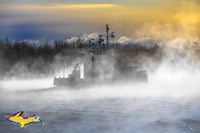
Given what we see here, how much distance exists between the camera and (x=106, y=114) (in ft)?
111

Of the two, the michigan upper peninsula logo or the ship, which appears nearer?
the michigan upper peninsula logo

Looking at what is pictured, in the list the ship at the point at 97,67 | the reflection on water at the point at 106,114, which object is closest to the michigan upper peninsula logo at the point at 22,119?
the reflection on water at the point at 106,114

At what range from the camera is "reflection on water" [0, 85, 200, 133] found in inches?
1086

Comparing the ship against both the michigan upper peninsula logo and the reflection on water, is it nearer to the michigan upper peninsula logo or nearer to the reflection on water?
the reflection on water

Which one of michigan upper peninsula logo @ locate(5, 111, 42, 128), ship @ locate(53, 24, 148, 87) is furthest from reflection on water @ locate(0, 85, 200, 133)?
ship @ locate(53, 24, 148, 87)

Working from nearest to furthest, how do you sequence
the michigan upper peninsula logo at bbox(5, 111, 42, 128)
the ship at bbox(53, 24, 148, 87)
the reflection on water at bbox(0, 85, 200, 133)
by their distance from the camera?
the reflection on water at bbox(0, 85, 200, 133) → the michigan upper peninsula logo at bbox(5, 111, 42, 128) → the ship at bbox(53, 24, 148, 87)

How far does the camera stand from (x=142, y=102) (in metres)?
43.0

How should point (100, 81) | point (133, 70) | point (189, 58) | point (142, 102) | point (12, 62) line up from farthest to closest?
point (189, 58) → point (12, 62) → point (133, 70) → point (100, 81) → point (142, 102)

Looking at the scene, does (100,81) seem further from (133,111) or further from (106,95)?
(133,111)

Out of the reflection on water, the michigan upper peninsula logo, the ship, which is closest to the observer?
the reflection on water

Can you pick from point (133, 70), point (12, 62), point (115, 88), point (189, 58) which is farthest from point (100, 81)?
point (189, 58)

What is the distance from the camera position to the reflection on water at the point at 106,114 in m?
27.6

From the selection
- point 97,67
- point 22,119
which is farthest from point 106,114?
point 97,67

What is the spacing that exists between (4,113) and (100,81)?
23532 millimetres
